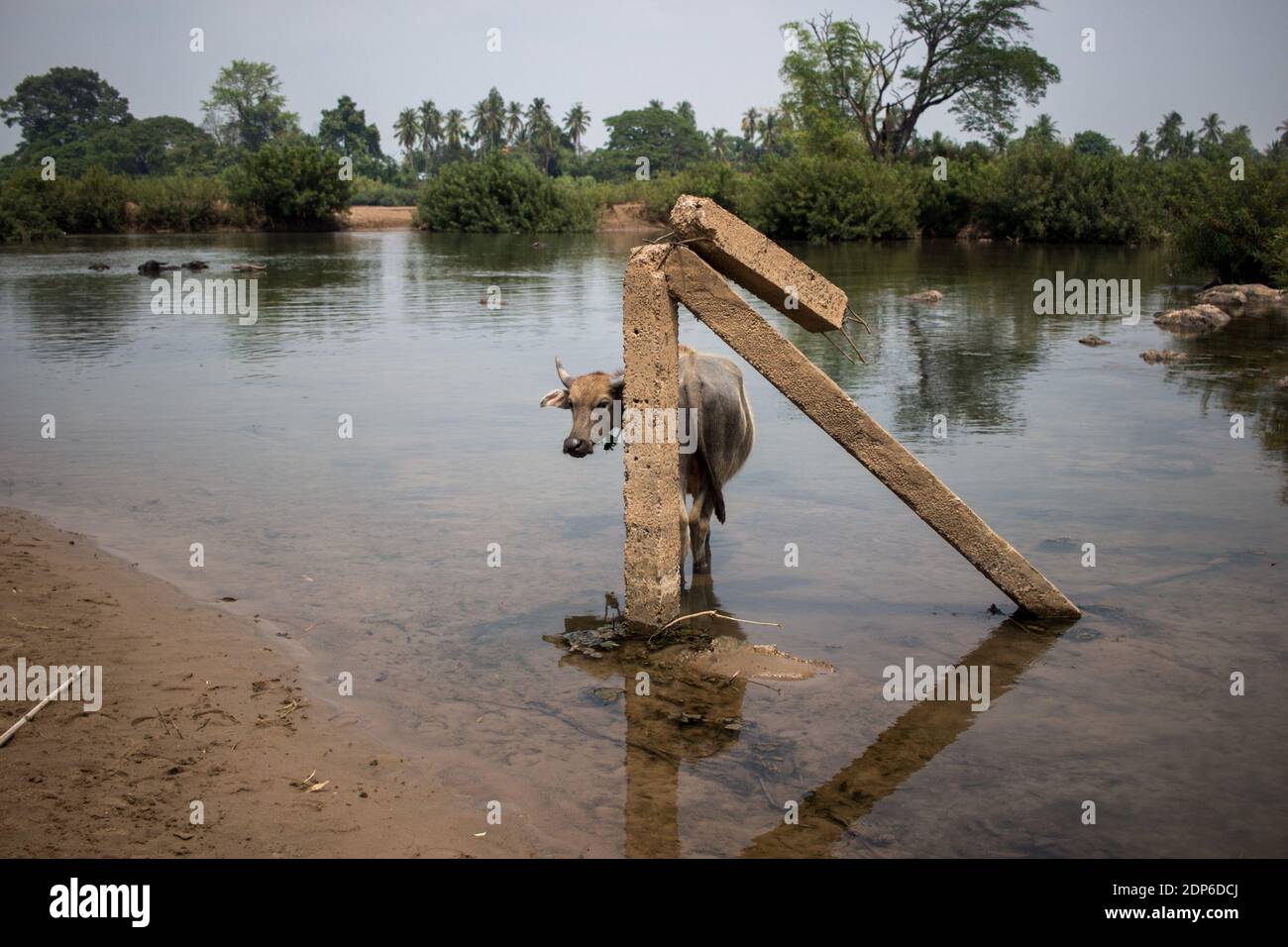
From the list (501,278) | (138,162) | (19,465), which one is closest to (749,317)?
(19,465)

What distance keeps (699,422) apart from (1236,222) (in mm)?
22290

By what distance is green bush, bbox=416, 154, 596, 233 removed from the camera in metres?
61.1

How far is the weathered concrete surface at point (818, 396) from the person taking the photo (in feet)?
22.7

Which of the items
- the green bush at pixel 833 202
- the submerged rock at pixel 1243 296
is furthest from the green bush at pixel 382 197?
the submerged rock at pixel 1243 296

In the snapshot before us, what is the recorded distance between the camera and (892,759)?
5801 millimetres

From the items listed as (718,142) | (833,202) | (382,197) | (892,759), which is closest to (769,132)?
(718,142)

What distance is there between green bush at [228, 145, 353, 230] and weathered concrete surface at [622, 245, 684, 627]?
58.1 meters

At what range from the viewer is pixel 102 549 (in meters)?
8.48

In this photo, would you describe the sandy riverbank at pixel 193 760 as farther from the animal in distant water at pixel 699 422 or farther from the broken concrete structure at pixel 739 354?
the animal in distant water at pixel 699 422

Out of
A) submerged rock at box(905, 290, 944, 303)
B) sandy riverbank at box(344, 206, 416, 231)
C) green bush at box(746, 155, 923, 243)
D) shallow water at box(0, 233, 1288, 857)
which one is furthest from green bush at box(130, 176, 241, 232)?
submerged rock at box(905, 290, 944, 303)

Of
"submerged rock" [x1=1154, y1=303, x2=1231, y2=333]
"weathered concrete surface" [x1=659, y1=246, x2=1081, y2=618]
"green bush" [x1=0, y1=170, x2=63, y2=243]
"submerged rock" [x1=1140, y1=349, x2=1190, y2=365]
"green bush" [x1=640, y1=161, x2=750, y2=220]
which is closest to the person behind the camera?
"weathered concrete surface" [x1=659, y1=246, x2=1081, y2=618]

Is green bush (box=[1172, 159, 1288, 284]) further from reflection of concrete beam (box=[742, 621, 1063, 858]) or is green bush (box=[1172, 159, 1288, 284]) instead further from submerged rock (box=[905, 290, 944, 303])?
reflection of concrete beam (box=[742, 621, 1063, 858])

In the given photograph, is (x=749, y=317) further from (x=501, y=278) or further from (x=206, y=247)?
(x=206, y=247)

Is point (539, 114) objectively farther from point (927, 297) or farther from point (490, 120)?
point (927, 297)
